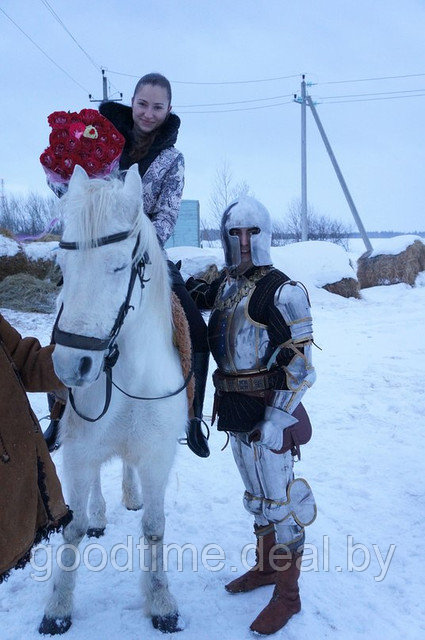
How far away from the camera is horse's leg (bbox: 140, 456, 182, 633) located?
8.45ft

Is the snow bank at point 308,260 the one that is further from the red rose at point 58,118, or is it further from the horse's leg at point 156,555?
the horse's leg at point 156,555

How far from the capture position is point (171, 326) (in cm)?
259

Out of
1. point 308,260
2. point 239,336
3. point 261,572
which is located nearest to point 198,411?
point 239,336

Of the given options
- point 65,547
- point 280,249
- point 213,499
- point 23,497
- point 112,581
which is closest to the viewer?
point 23,497

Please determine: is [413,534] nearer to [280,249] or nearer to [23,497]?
[23,497]

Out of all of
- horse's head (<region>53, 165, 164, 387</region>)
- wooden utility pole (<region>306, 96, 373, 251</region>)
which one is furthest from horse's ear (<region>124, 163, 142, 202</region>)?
wooden utility pole (<region>306, 96, 373, 251</region>)

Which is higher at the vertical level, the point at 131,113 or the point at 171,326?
the point at 131,113

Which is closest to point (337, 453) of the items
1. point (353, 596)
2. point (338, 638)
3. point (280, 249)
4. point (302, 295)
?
point (353, 596)

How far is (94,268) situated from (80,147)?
2.89 ft

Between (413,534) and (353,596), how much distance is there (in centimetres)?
85

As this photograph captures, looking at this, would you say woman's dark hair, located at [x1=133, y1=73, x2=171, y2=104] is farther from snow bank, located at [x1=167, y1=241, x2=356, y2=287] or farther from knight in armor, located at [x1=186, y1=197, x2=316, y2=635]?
snow bank, located at [x1=167, y1=241, x2=356, y2=287]

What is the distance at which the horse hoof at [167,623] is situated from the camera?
101 inches

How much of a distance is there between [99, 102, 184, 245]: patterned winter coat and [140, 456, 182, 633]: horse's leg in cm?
135

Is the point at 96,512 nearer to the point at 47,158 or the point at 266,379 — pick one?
the point at 266,379
